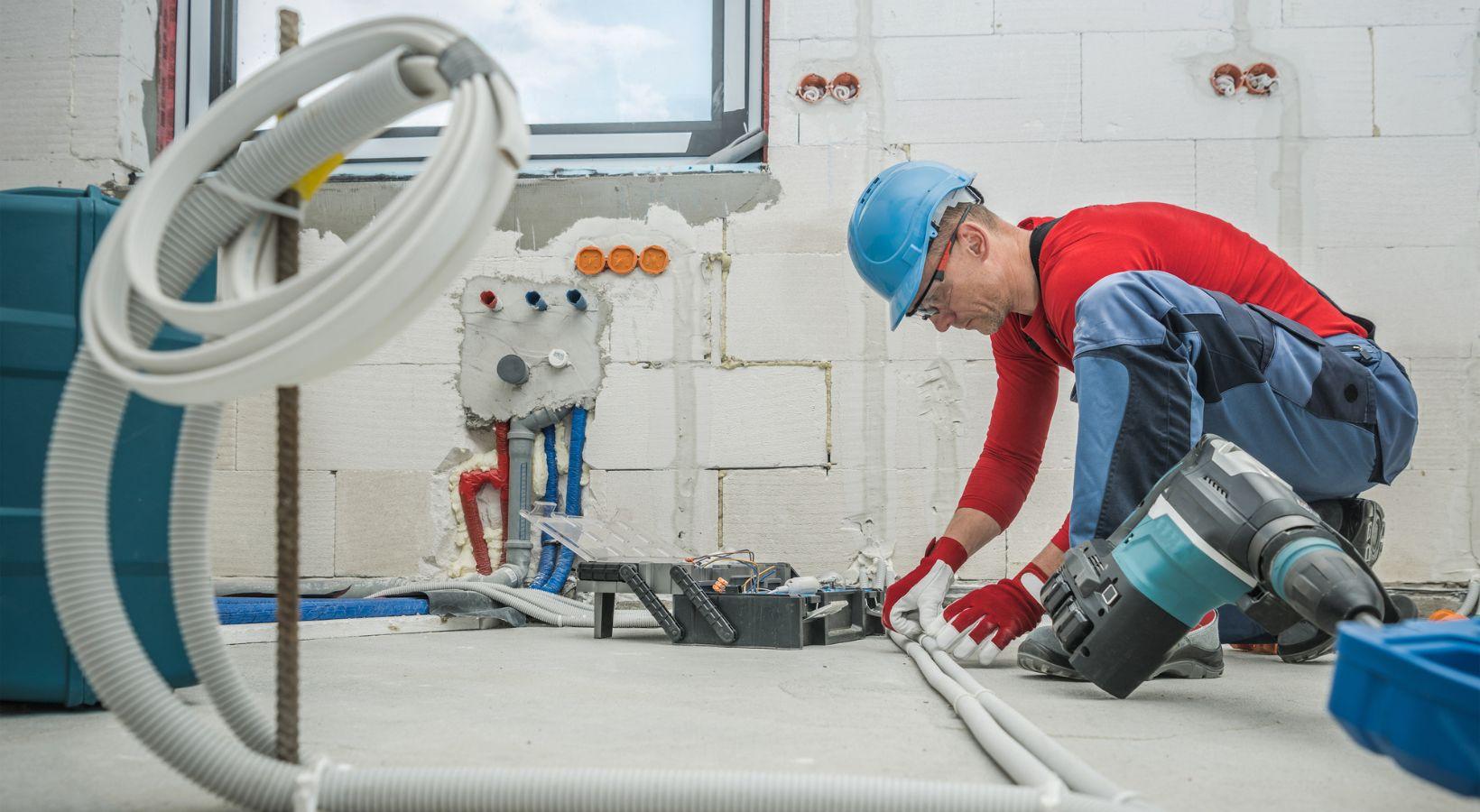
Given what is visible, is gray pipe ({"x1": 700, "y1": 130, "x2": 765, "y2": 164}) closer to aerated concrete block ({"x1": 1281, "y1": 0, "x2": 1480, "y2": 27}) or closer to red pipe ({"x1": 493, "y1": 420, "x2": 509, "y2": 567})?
red pipe ({"x1": 493, "y1": 420, "x2": 509, "y2": 567})

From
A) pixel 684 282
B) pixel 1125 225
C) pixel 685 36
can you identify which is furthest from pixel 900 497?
pixel 685 36

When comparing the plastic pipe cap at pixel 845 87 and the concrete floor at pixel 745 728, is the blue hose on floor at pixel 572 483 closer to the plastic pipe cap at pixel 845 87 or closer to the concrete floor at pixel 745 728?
the concrete floor at pixel 745 728

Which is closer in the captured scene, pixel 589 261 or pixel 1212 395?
pixel 1212 395

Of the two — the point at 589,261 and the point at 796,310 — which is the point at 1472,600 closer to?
the point at 796,310

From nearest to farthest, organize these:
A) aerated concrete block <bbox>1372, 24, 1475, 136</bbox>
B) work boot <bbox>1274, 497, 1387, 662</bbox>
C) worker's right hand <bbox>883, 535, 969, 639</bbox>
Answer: work boot <bbox>1274, 497, 1387, 662</bbox> < worker's right hand <bbox>883, 535, 969, 639</bbox> < aerated concrete block <bbox>1372, 24, 1475, 136</bbox>

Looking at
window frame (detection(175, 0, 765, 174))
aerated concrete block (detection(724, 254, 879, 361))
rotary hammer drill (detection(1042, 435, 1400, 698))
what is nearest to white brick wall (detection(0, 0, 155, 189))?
window frame (detection(175, 0, 765, 174))

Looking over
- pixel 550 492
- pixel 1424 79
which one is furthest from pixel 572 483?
pixel 1424 79

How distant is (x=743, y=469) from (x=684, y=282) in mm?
570

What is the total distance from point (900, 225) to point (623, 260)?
4.30 ft

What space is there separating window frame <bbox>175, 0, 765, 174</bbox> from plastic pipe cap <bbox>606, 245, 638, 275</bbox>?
32 centimetres

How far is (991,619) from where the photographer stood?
1.81 m

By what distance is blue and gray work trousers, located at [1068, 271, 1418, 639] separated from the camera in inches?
59.4

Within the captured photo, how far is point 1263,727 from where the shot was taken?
126 cm

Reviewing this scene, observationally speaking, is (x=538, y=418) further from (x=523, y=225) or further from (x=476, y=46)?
(x=476, y=46)
